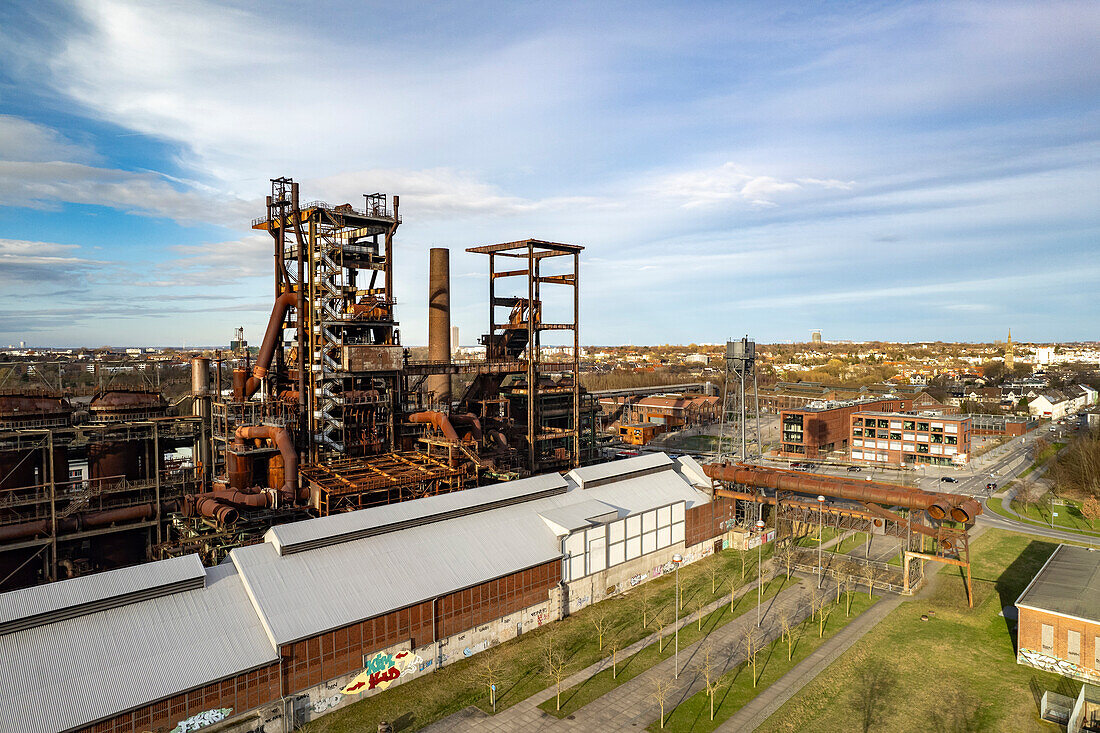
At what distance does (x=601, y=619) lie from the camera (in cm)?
3569

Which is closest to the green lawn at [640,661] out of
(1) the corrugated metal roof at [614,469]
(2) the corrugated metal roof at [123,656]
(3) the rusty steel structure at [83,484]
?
(1) the corrugated metal roof at [614,469]

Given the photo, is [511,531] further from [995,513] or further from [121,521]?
[995,513]

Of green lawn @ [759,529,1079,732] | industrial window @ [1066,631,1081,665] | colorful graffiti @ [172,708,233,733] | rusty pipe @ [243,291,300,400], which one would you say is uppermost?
rusty pipe @ [243,291,300,400]

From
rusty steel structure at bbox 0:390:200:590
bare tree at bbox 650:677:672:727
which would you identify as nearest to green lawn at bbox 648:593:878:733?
bare tree at bbox 650:677:672:727

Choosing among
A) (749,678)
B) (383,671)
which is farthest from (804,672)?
(383,671)

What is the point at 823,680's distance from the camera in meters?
29.8

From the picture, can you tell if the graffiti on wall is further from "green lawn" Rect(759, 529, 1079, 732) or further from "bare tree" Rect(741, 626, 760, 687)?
"bare tree" Rect(741, 626, 760, 687)

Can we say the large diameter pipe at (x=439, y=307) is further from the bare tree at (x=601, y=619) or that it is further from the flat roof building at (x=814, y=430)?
the flat roof building at (x=814, y=430)

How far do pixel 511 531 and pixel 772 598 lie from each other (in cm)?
1748

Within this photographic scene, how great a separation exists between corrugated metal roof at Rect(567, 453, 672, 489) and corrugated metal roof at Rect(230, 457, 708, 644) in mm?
4913

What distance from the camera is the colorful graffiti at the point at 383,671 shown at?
1086 inches

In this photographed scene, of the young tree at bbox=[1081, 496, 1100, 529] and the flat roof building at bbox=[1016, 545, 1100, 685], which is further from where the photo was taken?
the young tree at bbox=[1081, 496, 1100, 529]

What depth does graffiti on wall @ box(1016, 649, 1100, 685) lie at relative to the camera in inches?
1180

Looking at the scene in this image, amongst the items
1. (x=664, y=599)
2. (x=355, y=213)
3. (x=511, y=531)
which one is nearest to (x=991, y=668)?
(x=664, y=599)
